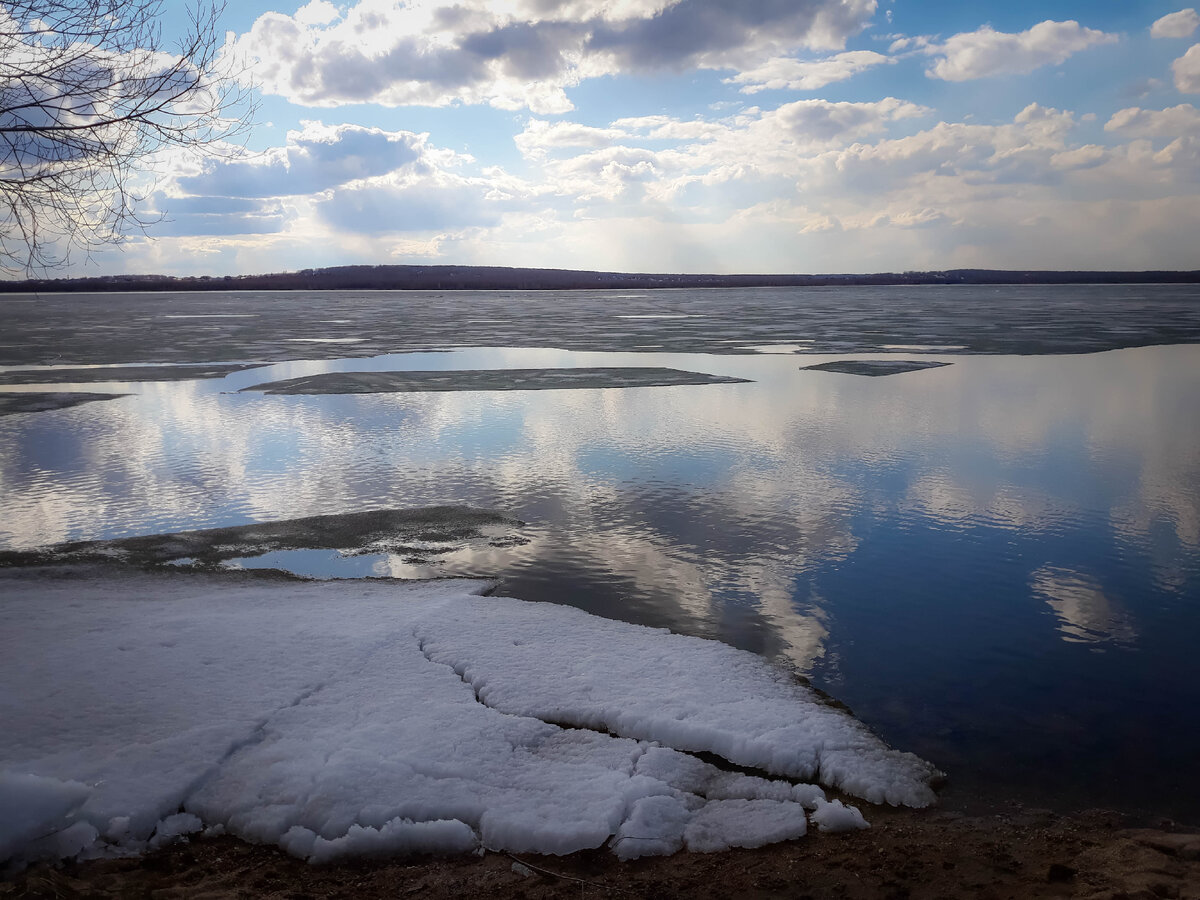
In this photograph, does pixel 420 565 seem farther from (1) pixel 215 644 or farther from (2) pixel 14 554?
(2) pixel 14 554

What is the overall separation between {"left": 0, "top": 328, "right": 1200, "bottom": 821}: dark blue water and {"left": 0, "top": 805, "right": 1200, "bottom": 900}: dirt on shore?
44cm

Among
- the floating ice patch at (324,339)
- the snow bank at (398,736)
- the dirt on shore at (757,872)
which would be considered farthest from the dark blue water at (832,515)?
the floating ice patch at (324,339)

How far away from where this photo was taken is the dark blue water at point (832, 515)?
479 cm

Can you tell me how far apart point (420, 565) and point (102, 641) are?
239 centimetres

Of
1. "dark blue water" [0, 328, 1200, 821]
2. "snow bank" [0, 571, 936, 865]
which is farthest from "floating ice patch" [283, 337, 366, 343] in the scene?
"snow bank" [0, 571, 936, 865]

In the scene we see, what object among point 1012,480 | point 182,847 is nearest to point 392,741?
point 182,847

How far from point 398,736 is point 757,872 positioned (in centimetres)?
181

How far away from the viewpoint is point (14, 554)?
726 cm

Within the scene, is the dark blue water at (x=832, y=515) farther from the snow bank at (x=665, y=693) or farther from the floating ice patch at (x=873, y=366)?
the floating ice patch at (x=873, y=366)

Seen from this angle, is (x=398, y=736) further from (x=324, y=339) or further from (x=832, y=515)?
(x=324, y=339)

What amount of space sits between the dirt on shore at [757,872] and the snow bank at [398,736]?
0.10 m

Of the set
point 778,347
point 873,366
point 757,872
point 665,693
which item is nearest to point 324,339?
point 778,347

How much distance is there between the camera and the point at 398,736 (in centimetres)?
423

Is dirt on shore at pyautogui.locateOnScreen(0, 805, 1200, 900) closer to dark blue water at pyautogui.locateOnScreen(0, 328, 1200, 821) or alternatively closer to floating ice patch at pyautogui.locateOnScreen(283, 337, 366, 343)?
dark blue water at pyautogui.locateOnScreen(0, 328, 1200, 821)
